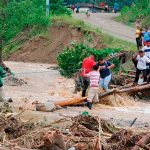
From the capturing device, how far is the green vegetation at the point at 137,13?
4900 cm

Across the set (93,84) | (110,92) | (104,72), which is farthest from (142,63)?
(93,84)

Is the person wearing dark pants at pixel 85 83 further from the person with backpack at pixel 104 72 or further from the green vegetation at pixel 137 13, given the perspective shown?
the green vegetation at pixel 137 13

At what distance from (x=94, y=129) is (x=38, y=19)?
2038 cm

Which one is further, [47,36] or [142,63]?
[47,36]

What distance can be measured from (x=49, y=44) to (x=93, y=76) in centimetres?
1999

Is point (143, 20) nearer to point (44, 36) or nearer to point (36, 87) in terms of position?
point (44, 36)

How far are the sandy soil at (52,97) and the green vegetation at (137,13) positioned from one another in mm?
A: 17252

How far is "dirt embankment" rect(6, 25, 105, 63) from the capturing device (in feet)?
125

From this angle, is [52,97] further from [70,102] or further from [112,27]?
[112,27]

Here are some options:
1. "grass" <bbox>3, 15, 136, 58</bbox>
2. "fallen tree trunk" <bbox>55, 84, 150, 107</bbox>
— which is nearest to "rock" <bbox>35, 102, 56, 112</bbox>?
"fallen tree trunk" <bbox>55, 84, 150, 107</bbox>

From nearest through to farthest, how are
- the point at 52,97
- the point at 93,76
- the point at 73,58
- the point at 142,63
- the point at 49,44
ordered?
1. the point at 93,76
2. the point at 142,63
3. the point at 52,97
4. the point at 73,58
5. the point at 49,44

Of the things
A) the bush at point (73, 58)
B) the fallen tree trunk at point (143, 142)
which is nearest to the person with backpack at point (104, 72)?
the bush at point (73, 58)

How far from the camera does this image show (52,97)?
2291 cm

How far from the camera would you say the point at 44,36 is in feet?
129
